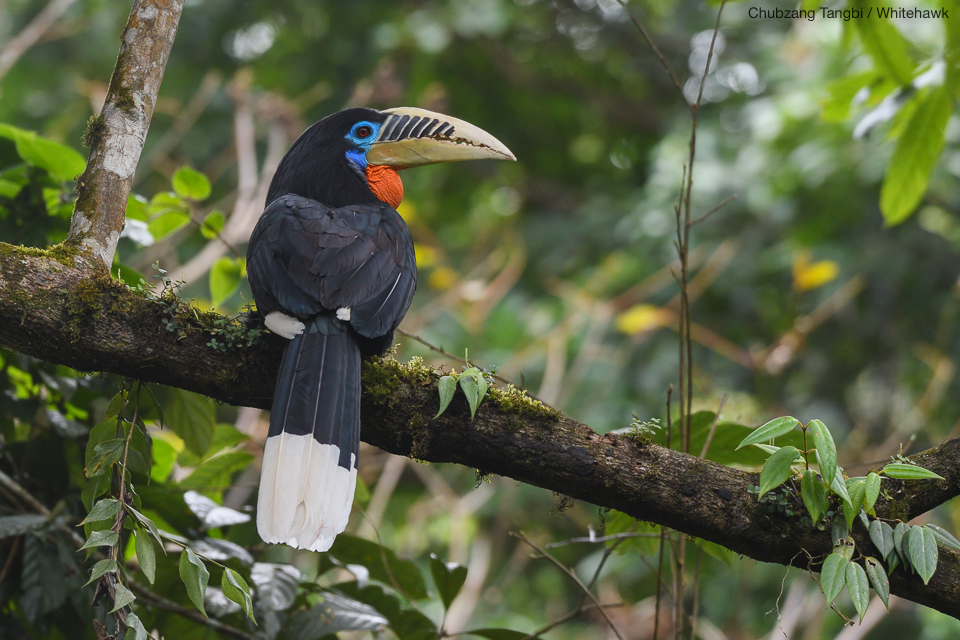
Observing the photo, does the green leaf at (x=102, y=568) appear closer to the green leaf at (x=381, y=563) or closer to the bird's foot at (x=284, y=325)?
the bird's foot at (x=284, y=325)

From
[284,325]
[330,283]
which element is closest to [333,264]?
[330,283]

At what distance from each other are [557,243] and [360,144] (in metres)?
4.12

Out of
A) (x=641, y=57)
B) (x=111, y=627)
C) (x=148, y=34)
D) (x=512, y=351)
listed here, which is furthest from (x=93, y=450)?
(x=641, y=57)

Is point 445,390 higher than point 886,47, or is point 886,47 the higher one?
point 886,47

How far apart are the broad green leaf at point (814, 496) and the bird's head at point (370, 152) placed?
135 cm

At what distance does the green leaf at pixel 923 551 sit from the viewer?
143 cm

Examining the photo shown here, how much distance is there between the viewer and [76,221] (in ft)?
5.86

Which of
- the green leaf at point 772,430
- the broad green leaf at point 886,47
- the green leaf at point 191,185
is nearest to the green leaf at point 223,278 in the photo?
the green leaf at point 191,185

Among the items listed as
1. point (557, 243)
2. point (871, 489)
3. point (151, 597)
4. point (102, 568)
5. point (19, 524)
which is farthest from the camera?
point (557, 243)

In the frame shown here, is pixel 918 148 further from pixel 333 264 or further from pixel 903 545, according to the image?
pixel 333 264

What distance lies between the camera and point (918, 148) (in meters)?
2.34

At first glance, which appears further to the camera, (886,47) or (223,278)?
(223,278)

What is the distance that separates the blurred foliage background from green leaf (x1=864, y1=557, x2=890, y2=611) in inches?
30.3

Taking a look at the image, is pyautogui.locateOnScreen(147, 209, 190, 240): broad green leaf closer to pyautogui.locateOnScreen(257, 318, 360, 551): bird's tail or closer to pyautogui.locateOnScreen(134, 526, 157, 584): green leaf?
pyautogui.locateOnScreen(257, 318, 360, 551): bird's tail
